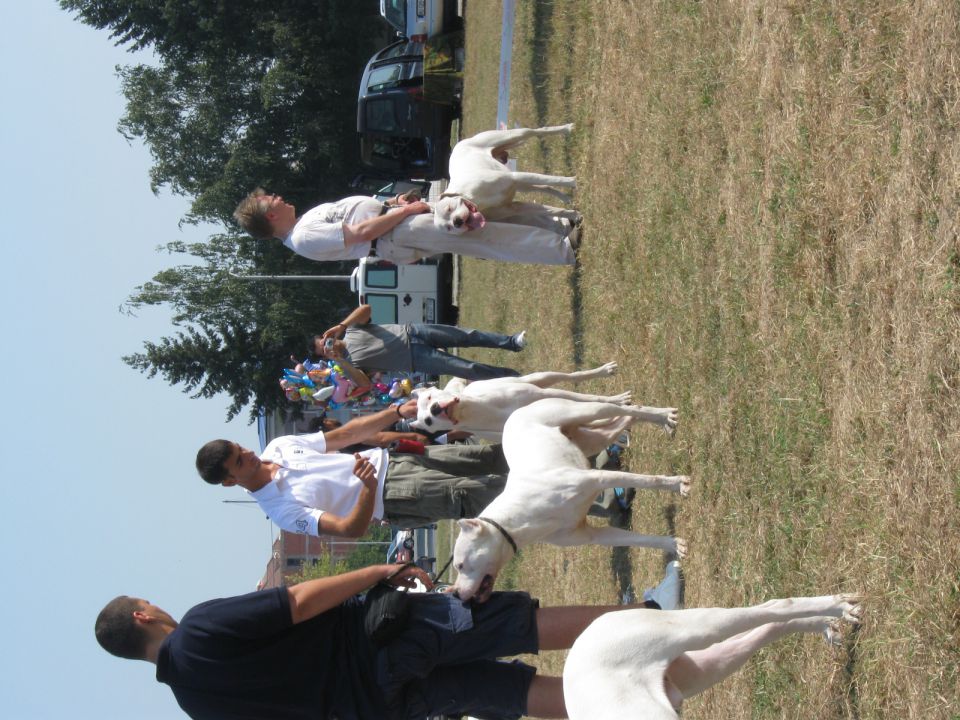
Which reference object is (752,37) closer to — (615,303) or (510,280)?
(615,303)

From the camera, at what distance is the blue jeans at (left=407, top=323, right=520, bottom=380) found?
301 inches

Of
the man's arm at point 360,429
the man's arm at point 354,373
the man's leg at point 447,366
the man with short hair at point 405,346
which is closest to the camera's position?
the man's arm at point 360,429

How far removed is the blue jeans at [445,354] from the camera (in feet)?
25.1

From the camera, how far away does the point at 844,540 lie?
13.1ft

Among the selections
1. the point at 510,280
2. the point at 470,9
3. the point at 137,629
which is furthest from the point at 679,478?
the point at 470,9

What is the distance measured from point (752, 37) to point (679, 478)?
9.55 ft

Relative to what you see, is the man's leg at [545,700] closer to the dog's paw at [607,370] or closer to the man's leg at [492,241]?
the dog's paw at [607,370]

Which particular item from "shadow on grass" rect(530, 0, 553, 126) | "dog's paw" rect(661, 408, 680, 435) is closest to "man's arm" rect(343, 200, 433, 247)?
"dog's paw" rect(661, 408, 680, 435)

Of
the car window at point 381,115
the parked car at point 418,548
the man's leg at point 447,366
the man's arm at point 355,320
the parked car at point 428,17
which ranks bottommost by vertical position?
the parked car at point 418,548

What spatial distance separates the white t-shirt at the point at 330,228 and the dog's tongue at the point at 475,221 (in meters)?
0.78

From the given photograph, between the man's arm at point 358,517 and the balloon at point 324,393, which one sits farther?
the balloon at point 324,393

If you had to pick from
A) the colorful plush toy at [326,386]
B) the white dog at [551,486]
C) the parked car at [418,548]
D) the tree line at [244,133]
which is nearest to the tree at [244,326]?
the tree line at [244,133]

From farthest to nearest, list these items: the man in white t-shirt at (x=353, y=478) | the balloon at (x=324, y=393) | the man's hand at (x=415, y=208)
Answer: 1. the balloon at (x=324, y=393)
2. the man's hand at (x=415, y=208)
3. the man in white t-shirt at (x=353, y=478)

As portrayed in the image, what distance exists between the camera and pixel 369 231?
6.81 m
